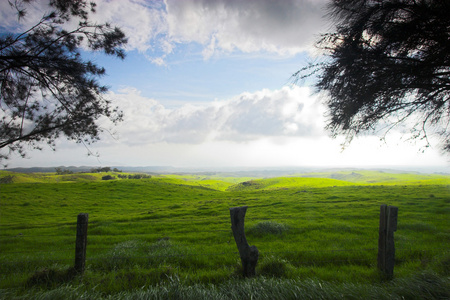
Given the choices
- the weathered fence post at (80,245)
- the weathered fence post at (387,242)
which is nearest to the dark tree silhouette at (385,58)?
the weathered fence post at (387,242)

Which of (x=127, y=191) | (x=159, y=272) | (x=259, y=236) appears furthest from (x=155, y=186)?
(x=159, y=272)

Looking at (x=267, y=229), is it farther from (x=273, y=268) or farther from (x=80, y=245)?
(x=80, y=245)

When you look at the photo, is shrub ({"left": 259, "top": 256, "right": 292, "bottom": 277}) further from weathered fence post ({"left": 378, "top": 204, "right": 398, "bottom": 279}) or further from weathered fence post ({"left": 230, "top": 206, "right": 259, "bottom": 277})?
weathered fence post ({"left": 378, "top": 204, "right": 398, "bottom": 279})

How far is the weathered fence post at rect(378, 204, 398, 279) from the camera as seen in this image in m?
5.80

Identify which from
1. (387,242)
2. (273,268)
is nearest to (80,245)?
(273,268)

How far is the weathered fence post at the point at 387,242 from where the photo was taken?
5.80 m

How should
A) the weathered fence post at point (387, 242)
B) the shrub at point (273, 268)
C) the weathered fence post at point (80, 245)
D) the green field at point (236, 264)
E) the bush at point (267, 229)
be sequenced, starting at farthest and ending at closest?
the bush at point (267, 229) < the shrub at point (273, 268) < the weathered fence post at point (80, 245) < the weathered fence post at point (387, 242) < the green field at point (236, 264)

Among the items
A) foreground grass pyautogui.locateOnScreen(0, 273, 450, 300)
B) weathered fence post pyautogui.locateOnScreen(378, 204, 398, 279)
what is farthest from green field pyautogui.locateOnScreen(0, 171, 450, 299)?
weathered fence post pyautogui.locateOnScreen(378, 204, 398, 279)

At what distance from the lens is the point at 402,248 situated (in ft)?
29.4

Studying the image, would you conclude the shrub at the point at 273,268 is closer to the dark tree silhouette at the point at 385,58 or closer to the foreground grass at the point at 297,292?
the foreground grass at the point at 297,292

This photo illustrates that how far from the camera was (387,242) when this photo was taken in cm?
586

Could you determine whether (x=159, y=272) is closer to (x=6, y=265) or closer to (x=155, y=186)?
(x=6, y=265)

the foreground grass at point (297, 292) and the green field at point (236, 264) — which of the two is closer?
the foreground grass at point (297, 292)

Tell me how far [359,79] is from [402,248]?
6945mm
